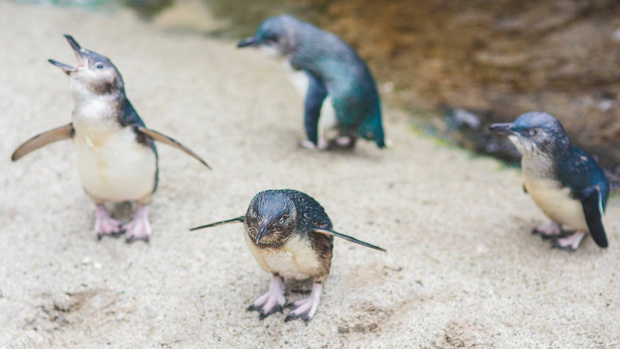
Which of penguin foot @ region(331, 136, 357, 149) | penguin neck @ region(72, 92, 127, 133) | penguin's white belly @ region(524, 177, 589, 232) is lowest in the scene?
penguin foot @ region(331, 136, 357, 149)

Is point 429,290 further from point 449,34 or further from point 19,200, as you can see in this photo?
point 449,34

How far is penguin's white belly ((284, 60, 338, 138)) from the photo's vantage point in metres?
4.49

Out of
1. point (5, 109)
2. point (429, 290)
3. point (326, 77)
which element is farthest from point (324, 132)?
point (5, 109)

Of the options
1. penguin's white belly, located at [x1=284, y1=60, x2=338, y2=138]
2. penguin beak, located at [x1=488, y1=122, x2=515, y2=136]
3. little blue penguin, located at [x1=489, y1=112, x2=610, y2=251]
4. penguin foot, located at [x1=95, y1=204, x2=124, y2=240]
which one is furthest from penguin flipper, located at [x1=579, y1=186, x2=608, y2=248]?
penguin foot, located at [x1=95, y1=204, x2=124, y2=240]

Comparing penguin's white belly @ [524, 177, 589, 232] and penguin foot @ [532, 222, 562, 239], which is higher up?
penguin's white belly @ [524, 177, 589, 232]

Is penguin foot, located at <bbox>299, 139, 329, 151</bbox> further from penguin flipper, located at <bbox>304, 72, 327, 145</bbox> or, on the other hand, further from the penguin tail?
the penguin tail

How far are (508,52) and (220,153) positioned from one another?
A: 3.55m

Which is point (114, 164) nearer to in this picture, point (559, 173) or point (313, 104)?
point (313, 104)

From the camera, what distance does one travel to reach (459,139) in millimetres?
5207

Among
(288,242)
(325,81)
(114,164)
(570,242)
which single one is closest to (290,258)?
(288,242)

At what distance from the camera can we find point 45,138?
3.29 meters

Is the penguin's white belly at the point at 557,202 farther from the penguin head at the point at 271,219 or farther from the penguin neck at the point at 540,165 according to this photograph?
the penguin head at the point at 271,219

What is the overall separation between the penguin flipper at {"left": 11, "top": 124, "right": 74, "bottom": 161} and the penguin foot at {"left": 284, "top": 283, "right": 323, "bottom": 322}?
5.41 feet

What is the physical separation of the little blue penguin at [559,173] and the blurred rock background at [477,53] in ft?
5.33
